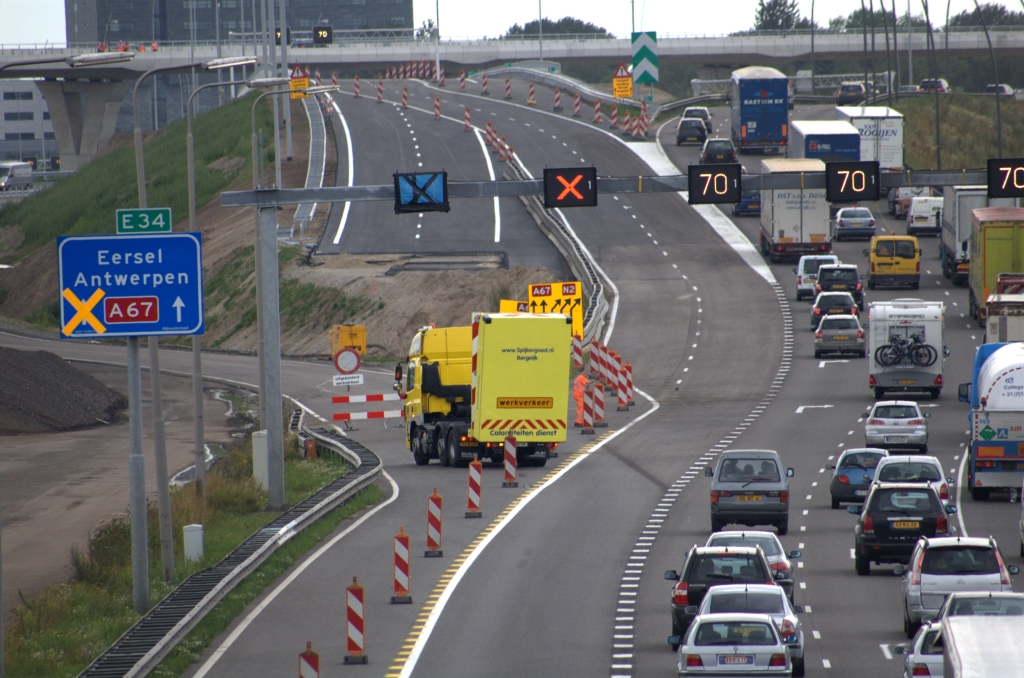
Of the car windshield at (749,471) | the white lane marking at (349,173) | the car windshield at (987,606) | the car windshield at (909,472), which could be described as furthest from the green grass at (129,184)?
the car windshield at (987,606)

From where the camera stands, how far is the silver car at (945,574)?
1920cm

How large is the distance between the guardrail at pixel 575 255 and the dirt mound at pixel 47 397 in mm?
17080

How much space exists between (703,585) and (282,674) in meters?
5.53

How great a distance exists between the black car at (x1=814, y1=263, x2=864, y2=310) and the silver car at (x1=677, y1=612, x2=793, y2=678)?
4380cm

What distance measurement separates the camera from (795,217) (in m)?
67.2

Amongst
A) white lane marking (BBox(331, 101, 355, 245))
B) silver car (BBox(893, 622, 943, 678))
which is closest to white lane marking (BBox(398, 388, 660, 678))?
silver car (BBox(893, 622, 943, 678))

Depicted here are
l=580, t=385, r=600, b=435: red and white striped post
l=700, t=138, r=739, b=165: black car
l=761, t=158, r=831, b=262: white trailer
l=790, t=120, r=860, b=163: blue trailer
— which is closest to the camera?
l=580, t=385, r=600, b=435: red and white striped post

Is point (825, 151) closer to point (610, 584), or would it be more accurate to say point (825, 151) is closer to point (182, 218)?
point (182, 218)

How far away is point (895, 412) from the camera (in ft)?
121

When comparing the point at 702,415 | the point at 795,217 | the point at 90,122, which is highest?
the point at 90,122

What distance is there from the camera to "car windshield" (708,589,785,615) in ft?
56.5

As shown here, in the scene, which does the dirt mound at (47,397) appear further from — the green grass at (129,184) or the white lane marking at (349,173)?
the green grass at (129,184)

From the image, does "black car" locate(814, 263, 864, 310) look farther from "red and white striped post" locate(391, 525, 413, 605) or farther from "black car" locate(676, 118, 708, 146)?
"black car" locate(676, 118, 708, 146)

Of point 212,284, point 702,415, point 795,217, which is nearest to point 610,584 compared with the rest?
point 702,415
